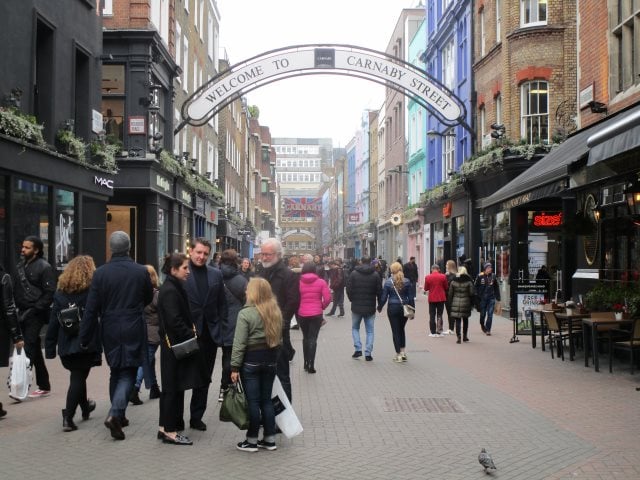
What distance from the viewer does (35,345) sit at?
9781mm

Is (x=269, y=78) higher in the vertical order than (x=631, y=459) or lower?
higher

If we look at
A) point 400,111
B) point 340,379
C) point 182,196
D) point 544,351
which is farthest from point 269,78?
point 400,111

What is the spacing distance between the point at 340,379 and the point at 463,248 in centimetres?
1971

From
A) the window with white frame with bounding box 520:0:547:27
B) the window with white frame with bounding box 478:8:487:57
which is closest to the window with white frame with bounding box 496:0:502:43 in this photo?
the window with white frame with bounding box 478:8:487:57

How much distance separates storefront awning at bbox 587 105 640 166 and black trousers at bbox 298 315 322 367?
4.75 m

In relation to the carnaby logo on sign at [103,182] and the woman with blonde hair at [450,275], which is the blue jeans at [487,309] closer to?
the woman with blonde hair at [450,275]

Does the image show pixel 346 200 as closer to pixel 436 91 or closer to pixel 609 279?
pixel 436 91

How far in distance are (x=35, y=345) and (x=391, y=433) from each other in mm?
4482

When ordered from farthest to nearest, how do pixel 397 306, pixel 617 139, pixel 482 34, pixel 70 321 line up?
pixel 482 34 → pixel 397 306 → pixel 617 139 → pixel 70 321

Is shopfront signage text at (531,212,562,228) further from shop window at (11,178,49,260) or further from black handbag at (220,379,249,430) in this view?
black handbag at (220,379,249,430)

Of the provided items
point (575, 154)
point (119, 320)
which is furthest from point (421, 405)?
point (575, 154)

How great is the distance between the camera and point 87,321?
778 cm

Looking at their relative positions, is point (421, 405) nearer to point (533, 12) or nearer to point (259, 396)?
point (259, 396)

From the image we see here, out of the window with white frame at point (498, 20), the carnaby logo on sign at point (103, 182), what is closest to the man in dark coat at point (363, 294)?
the carnaby logo on sign at point (103, 182)
